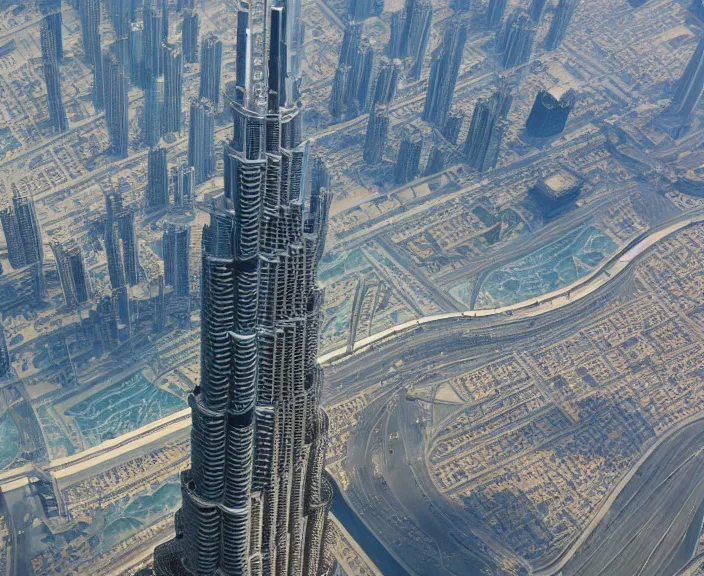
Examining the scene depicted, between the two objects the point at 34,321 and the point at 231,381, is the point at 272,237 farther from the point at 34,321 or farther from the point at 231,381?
the point at 34,321

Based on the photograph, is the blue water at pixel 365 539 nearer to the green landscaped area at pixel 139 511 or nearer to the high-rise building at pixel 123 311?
the green landscaped area at pixel 139 511

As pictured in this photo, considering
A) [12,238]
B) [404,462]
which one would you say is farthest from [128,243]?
[404,462]

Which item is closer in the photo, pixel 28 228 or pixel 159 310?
pixel 159 310

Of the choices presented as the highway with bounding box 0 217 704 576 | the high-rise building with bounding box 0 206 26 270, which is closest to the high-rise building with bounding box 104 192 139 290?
the high-rise building with bounding box 0 206 26 270

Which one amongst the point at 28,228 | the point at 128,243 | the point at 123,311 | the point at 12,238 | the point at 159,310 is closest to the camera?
the point at 123,311

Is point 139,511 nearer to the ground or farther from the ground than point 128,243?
nearer to the ground

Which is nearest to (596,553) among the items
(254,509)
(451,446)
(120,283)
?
(451,446)

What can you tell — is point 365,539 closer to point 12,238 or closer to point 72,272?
point 72,272
